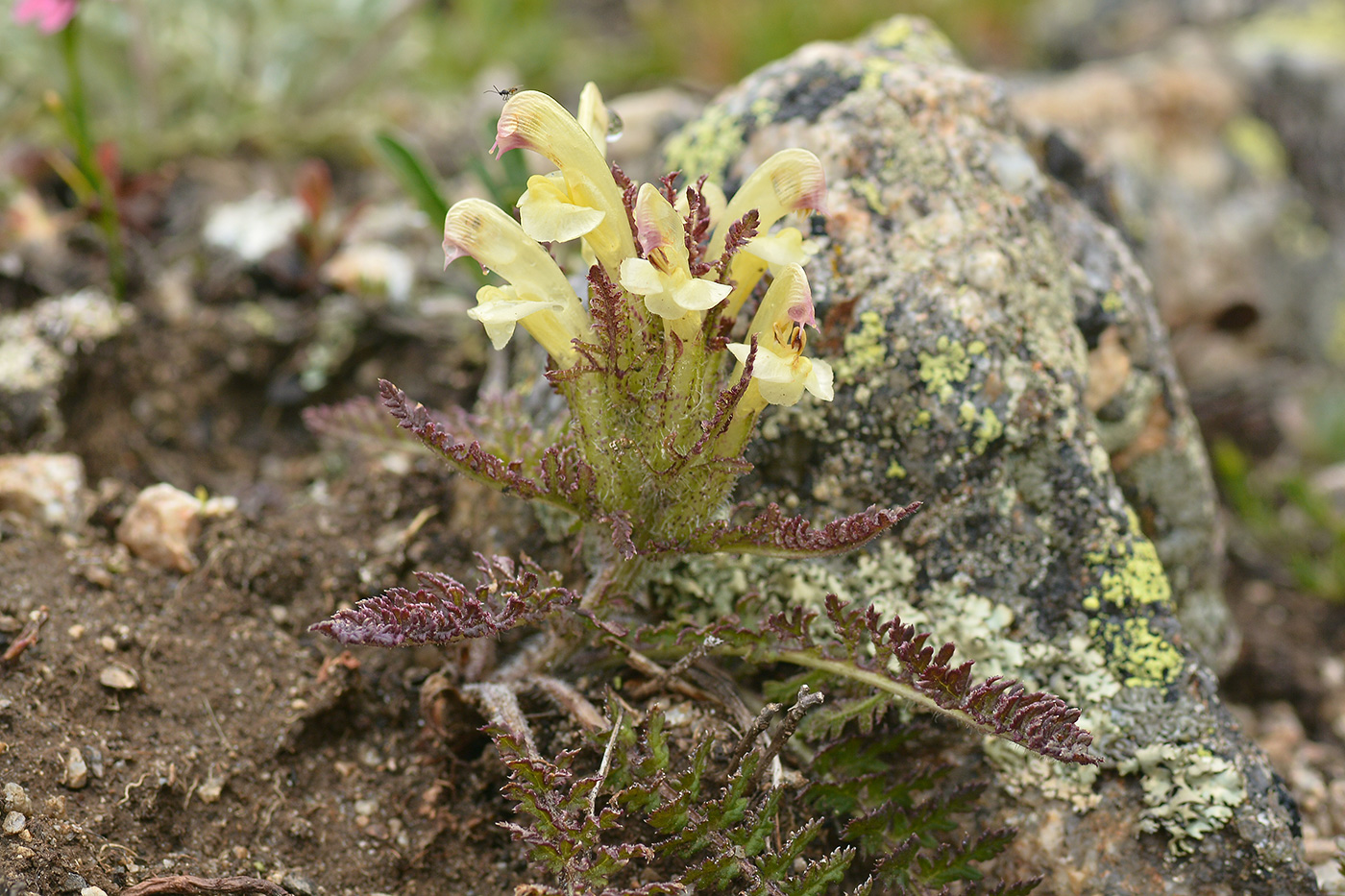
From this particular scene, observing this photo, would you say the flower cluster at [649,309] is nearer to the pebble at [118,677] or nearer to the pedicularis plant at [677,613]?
the pedicularis plant at [677,613]

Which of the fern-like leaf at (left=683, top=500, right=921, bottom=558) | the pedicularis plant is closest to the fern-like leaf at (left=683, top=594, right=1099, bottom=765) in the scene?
the pedicularis plant

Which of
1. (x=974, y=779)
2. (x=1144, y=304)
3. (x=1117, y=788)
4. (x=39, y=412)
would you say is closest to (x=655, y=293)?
(x=974, y=779)

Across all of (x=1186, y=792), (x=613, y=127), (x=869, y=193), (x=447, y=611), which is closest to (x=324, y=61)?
(x=613, y=127)

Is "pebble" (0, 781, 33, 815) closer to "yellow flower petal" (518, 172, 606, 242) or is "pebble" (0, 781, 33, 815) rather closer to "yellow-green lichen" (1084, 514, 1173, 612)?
"yellow flower petal" (518, 172, 606, 242)

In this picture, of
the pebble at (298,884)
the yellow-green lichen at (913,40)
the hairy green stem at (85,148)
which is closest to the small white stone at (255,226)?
the hairy green stem at (85,148)

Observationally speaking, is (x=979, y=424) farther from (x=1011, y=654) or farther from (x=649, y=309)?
(x=649, y=309)
